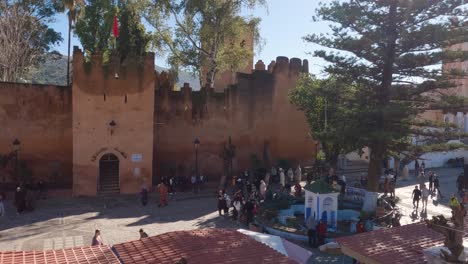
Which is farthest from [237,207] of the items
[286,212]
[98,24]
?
[98,24]

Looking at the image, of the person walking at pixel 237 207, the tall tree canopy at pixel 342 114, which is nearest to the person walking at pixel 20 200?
the person walking at pixel 237 207

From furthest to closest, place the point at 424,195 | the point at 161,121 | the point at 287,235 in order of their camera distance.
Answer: the point at 161,121
the point at 424,195
the point at 287,235

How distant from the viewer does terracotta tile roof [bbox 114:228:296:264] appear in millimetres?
8156

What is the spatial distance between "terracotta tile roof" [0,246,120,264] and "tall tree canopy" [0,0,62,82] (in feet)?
74.6

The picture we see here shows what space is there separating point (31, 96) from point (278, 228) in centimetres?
1287

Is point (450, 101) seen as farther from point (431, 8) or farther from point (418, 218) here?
point (418, 218)

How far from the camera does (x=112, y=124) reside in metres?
21.0

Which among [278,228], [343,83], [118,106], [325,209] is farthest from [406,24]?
[118,106]

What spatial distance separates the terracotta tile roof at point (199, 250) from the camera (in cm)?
816

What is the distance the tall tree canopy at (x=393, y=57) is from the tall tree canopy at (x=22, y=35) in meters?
19.4

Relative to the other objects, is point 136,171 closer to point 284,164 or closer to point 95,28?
point 284,164

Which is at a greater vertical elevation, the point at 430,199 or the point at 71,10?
the point at 71,10

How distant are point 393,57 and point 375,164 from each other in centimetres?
398

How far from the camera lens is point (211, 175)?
25031 millimetres
